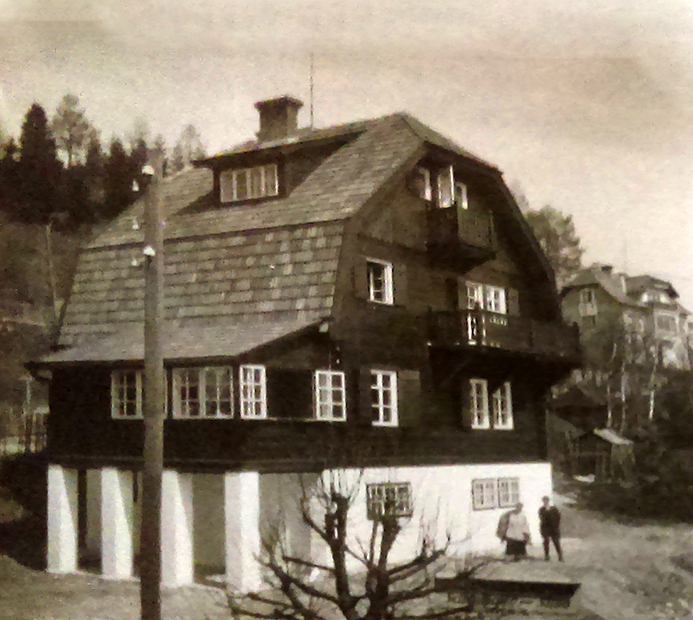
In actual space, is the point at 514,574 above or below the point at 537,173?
below

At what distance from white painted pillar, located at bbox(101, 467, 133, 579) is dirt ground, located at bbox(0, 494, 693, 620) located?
1.17 ft

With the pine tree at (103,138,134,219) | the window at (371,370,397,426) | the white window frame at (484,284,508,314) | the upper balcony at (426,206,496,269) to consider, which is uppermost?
the upper balcony at (426,206,496,269)

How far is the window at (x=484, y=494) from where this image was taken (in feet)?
26.2

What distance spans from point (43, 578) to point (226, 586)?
0.94m

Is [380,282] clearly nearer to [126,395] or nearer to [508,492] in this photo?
[126,395]

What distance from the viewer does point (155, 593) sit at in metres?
4.18

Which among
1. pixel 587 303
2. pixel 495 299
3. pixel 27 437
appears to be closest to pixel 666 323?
pixel 587 303

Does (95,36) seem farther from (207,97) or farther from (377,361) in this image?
(377,361)

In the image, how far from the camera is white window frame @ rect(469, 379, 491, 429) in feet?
27.9

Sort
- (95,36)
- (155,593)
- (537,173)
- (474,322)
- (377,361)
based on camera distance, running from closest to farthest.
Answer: (155,593) → (95,36) → (537,173) → (377,361) → (474,322)

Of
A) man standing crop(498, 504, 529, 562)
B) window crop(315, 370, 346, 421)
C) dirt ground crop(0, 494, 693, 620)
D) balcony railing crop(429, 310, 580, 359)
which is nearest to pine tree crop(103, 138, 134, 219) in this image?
dirt ground crop(0, 494, 693, 620)

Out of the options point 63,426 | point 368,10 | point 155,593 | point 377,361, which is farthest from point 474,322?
point 155,593

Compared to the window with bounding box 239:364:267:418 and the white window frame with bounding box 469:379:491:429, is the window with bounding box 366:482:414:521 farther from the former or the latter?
the white window frame with bounding box 469:379:491:429

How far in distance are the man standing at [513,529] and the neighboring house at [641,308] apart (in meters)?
1.63
